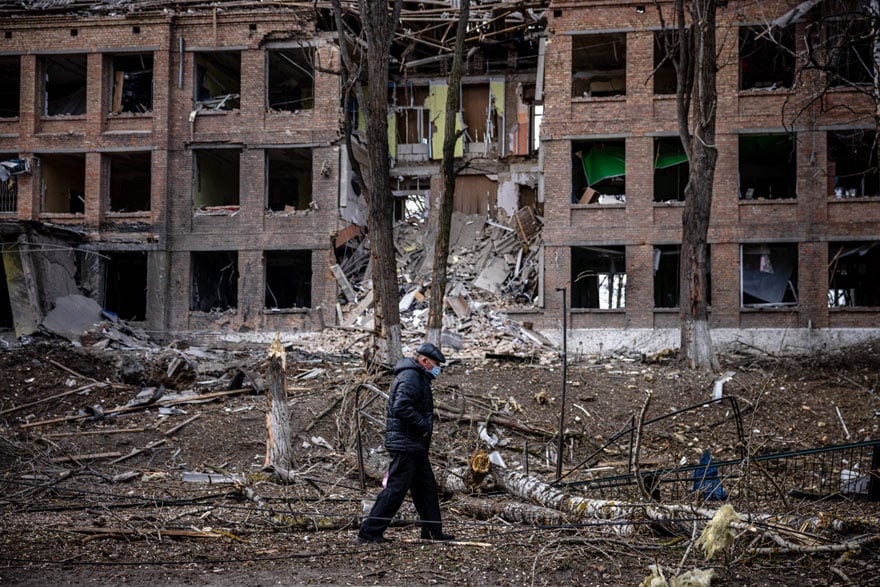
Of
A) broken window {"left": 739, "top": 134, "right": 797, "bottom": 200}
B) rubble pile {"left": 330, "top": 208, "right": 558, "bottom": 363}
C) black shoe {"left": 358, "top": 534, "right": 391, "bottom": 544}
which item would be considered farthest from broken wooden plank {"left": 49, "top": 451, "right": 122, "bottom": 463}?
broken window {"left": 739, "top": 134, "right": 797, "bottom": 200}

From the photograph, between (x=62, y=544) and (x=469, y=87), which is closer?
(x=62, y=544)

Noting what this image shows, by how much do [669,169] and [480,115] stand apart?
8.14 m

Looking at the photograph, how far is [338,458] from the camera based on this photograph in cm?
1271

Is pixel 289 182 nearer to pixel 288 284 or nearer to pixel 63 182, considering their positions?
pixel 288 284

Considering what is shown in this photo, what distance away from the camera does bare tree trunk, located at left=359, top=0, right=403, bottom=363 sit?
16453mm

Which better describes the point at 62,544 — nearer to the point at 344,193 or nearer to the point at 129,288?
the point at 344,193

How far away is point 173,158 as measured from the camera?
89.9 feet

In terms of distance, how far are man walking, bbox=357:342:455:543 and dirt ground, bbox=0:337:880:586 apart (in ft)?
0.84

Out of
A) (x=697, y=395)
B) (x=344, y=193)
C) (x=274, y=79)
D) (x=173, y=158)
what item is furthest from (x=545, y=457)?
(x=274, y=79)

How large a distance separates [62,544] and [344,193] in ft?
67.4

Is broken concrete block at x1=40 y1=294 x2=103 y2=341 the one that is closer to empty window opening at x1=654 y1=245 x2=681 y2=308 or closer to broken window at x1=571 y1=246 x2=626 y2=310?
broken window at x1=571 y1=246 x2=626 y2=310

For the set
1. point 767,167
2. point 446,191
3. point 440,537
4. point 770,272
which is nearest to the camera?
point 440,537

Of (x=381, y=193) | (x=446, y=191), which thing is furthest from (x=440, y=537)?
(x=446, y=191)

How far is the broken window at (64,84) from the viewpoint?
93.1 ft
